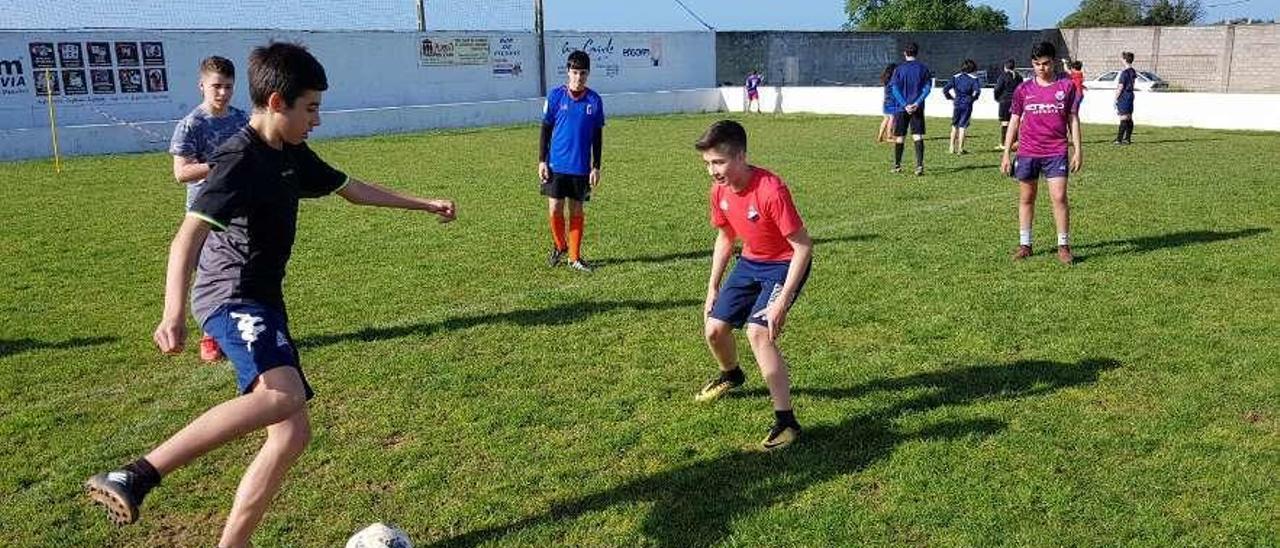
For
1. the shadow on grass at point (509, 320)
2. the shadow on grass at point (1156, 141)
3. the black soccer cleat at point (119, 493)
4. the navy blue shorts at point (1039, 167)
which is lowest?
the shadow on grass at point (509, 320)

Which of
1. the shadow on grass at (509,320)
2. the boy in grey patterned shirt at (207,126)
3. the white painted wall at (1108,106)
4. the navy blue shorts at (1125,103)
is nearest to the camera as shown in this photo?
the boy in grey patterned shirt at (207,126)

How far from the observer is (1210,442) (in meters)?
4.73

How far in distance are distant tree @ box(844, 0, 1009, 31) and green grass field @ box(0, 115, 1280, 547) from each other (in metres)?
→ 58.1

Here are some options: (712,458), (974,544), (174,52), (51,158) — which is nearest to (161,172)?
(51,158)

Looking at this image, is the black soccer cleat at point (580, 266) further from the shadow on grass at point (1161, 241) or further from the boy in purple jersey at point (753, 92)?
the boy in purple jersey at point (753, 92)

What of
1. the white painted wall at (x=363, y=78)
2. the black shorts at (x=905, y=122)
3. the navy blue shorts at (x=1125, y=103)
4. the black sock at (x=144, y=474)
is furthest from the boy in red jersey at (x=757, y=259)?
the white painted wall at (x=363, y=78)

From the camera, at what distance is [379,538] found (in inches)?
143

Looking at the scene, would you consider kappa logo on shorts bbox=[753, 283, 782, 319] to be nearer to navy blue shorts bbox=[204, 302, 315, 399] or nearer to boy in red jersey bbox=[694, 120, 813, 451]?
boy in red jersey bbox=[694, 120, 813, 451]

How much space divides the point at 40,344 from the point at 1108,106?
81.8ft

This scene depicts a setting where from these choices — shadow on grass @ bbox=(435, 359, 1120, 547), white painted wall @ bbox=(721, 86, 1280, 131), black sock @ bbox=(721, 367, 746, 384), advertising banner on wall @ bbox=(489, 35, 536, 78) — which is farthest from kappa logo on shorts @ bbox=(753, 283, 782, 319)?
advertising banner on wall @ bbox=(489, 35, 536, 78)

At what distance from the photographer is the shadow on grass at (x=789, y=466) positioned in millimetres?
4047

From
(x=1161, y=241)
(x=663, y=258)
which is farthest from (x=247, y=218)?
(x=1161, y=241)

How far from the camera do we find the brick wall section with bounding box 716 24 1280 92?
129 ft

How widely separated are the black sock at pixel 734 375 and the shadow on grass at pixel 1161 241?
16.0 feet
